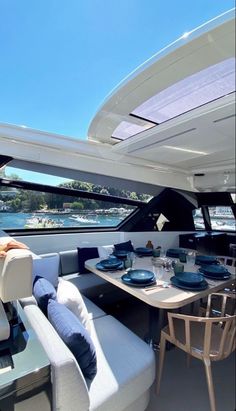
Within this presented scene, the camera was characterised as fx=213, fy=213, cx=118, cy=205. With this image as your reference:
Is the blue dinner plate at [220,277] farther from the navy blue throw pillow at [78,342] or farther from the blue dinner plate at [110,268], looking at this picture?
the navy blue throw pillow at [78,342]

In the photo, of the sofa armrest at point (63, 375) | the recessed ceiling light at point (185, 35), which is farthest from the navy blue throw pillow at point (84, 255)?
the recessed ceiling light at point (185, 35)

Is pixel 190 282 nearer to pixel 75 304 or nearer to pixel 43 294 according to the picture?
pixel 75 304

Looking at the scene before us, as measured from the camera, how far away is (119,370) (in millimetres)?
1291

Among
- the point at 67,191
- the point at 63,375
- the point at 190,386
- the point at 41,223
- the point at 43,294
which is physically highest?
the point at 67,191

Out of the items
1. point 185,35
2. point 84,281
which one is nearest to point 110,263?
Answer: point 84,281

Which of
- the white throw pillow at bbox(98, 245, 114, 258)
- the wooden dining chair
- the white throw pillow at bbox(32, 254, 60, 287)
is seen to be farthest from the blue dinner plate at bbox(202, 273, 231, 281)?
the white throw pillow at bbox(32, 254, 60, 287)

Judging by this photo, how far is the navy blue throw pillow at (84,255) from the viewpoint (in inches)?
111

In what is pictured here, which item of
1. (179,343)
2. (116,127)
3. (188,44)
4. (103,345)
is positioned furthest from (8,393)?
(116,127)

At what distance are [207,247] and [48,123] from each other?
3105 millimetres

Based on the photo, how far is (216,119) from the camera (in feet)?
2.98

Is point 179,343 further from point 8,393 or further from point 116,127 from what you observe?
point 116,127

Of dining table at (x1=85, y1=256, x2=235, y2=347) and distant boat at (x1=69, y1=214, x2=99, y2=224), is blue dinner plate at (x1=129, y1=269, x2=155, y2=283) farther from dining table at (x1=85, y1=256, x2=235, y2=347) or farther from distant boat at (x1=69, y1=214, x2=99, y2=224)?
distant boat at (x1=69, y1=214, x2=99, y2=224)

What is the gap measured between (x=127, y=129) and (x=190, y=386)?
211 cm

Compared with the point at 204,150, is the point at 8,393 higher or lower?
lower
